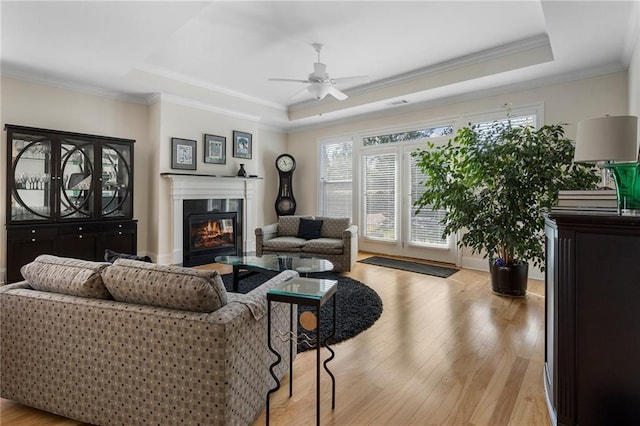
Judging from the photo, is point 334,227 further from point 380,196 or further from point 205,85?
point 205,85

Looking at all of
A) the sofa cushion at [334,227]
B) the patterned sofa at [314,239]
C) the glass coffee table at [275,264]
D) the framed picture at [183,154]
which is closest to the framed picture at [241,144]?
the framed picture at [183,154]

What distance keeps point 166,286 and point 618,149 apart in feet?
7.75

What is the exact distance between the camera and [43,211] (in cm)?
404

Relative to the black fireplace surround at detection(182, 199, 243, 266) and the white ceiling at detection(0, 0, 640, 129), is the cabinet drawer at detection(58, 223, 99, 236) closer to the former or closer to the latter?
the black fireplace surround at detection(182, 199, 243, 266)

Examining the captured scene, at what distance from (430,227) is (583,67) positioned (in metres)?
2.88

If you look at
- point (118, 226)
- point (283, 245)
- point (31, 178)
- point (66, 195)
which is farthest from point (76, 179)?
point (283, 245)

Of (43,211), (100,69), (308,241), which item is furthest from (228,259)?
(100,69)

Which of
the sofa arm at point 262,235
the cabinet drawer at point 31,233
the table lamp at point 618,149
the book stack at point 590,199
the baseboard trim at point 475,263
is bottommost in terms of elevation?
the baseboard trim at point 475,263

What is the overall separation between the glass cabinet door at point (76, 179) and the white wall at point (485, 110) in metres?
3.99

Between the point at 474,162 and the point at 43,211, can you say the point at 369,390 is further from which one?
the point at 43,211

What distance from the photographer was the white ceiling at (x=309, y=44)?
289 cm

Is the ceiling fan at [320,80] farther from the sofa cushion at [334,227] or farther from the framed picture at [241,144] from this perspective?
the framed picture at [241,144]

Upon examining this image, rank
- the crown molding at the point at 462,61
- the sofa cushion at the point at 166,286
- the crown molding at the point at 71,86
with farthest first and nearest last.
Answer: the crown molding at the point at 71,86 < the crown molding at the point at 462,61 < the sofa cushion at the point at 166,286

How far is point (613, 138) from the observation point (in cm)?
169
